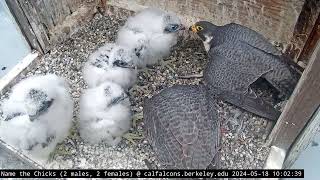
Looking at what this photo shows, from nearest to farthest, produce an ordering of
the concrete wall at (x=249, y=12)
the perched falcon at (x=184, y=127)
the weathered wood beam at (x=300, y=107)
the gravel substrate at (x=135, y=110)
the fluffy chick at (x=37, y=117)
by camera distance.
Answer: the weathered wood beam at (x=300, y=107)
the perched falcon at (x=184, y=127)
the fluffy chick at (x=37, y=117)
the gravel substrate at (x=135, y=110)
the concrete wall at (x=249, y=12)

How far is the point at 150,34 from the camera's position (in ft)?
8.47

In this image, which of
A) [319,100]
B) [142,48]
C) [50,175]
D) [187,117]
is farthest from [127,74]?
[319,100]

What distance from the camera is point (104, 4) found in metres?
3.02

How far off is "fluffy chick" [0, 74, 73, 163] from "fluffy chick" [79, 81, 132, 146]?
11cm

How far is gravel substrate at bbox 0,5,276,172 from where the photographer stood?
232cm

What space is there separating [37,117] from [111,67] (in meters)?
0.49

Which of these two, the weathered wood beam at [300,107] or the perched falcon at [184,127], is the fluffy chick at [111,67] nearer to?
the perched falcon at [184,127]

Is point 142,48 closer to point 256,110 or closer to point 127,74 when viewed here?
point 127,74

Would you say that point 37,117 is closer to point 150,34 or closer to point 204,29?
point 150,34

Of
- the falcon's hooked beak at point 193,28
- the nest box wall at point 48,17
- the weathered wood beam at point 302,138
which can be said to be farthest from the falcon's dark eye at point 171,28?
the weathered wood beam at point 302,138

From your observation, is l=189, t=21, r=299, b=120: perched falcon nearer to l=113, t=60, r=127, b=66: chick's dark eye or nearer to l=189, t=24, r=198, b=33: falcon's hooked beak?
l=189, t=24, r=198, b=33: falcon's hooked beak

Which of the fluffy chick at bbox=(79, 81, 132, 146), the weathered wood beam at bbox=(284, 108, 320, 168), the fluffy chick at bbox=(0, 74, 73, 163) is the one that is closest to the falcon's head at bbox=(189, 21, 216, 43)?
the fluffy chick at bbox=(79, 81, 132, 146)

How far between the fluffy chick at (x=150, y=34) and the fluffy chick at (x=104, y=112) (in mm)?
351

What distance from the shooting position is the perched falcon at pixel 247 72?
2.33m
